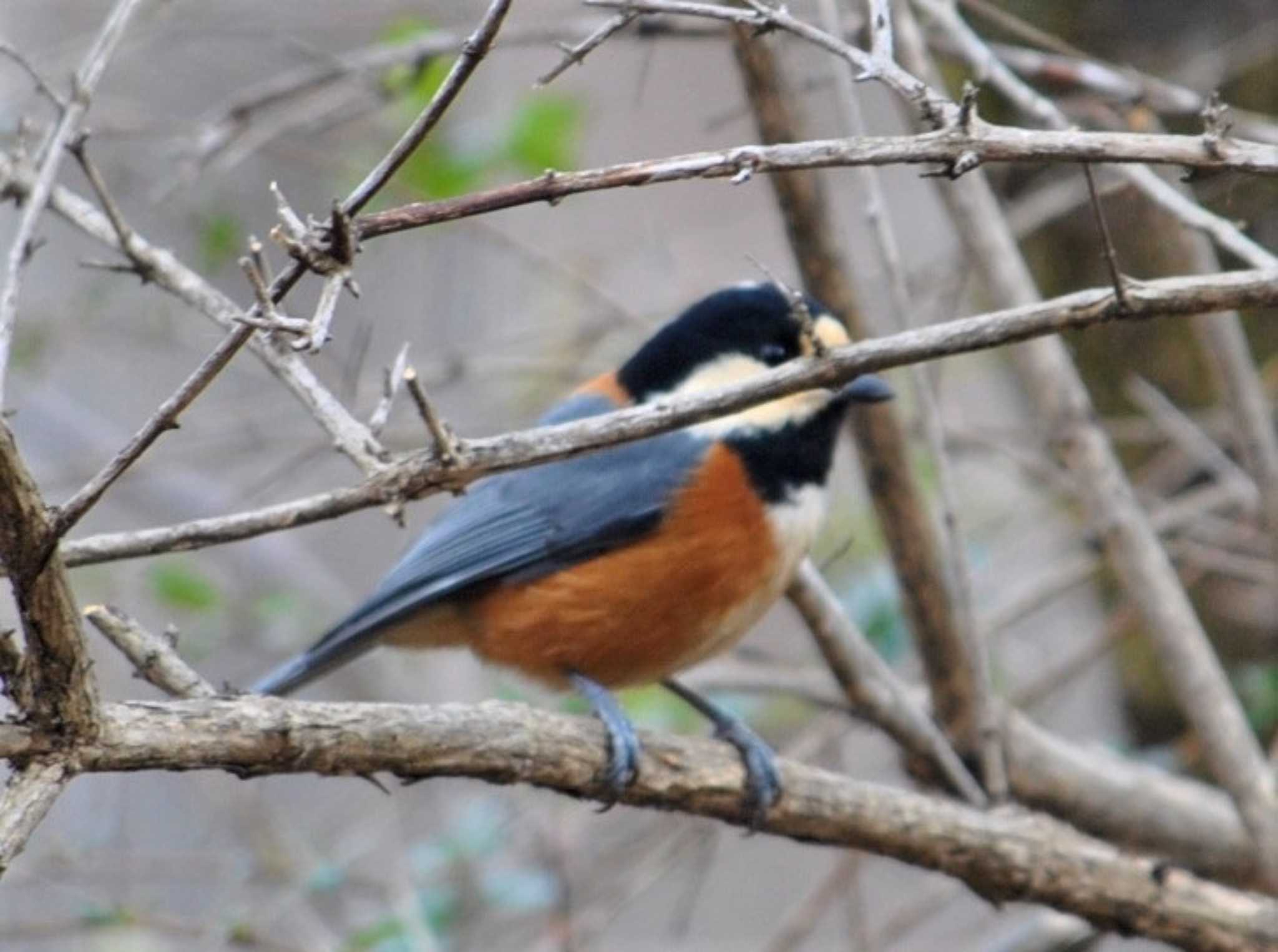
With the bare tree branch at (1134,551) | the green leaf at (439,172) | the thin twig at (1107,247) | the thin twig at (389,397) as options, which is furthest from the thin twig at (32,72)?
the green leaf at (439,172)

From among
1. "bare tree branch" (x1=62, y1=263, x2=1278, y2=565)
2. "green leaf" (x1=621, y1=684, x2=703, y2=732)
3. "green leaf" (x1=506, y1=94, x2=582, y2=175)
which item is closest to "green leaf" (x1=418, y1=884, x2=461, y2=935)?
"green leaf" (x1=621, y1=684, x2=703, y2=732)

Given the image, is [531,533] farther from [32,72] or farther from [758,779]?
[32,72]

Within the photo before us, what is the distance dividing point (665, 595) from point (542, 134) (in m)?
1.47

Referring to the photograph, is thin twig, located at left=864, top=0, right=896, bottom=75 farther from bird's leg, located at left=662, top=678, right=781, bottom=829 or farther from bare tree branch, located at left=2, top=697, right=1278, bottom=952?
bird's leg, located at left=662, top=678, right=781, bottom=829

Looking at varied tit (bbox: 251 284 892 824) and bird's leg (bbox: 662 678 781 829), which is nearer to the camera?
bird's leg (bbox: 662 678 781 829)

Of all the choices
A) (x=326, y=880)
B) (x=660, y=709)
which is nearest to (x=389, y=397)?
(x=326, y=880)

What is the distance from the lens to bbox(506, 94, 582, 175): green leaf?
4.38 metres

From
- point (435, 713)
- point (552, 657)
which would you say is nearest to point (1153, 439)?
point (552, 657)

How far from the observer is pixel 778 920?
7.21 metres

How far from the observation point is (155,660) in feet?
7.17

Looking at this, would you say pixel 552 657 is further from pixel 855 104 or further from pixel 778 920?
pixel 778 920

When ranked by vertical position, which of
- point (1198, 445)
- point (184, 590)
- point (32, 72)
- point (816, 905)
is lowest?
point (816, 905)

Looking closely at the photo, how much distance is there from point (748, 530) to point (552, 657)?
469 millimetres

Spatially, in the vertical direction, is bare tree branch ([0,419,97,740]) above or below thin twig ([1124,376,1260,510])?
above
